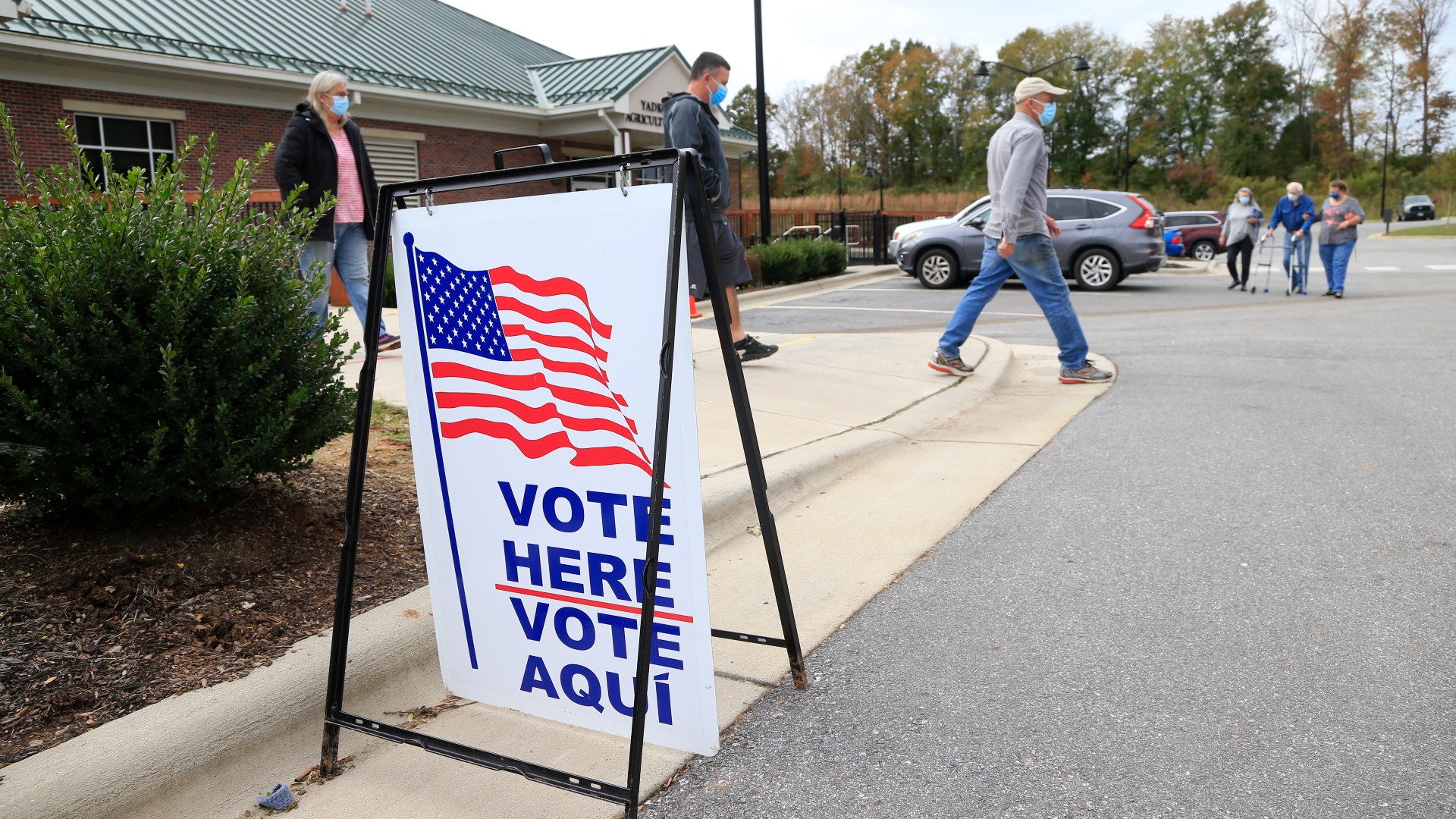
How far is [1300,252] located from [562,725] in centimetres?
1638

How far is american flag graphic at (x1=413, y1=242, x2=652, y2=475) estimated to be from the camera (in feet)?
7.84

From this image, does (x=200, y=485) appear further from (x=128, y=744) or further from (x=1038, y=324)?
(x=1038, y=324)

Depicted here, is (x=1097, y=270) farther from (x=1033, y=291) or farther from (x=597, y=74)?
(x=597, y=74)

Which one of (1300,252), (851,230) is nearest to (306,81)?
(851,230)

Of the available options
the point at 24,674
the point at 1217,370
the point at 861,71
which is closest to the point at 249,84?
the point at 1217,370

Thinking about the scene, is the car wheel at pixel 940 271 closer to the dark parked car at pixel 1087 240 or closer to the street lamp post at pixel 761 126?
the dark parked car at pixel 1087 240

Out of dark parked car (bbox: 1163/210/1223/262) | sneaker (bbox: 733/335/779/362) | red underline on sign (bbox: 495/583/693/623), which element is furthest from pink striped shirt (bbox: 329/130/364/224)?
dark parked car (bbox: 1163/210/1223/262)

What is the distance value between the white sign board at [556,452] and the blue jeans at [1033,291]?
207 inches

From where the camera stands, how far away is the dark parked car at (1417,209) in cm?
6675

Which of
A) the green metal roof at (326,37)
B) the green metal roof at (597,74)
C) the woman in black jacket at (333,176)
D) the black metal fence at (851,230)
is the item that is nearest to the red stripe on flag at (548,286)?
the woman in black jacket at (333,176)

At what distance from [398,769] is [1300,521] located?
367cm

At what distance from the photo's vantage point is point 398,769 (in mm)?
2596

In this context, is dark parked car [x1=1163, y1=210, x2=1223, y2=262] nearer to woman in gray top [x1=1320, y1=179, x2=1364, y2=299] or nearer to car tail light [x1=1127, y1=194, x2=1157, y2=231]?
car tail light [x1=1127, y1=194, x2=1157, y2=231]

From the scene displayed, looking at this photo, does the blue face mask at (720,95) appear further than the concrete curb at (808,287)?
No
